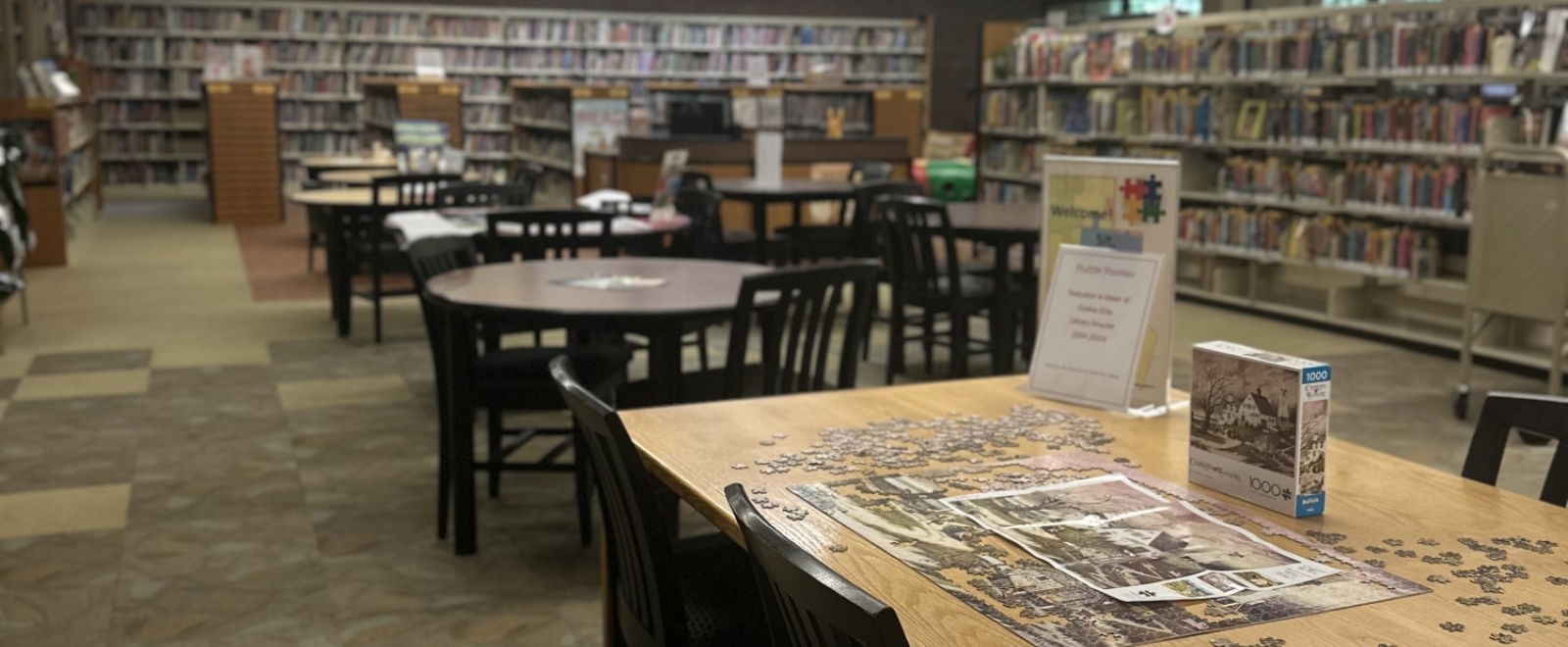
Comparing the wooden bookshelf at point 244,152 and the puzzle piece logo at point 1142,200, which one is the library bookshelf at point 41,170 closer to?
the wooden bookshelf at point 244,152

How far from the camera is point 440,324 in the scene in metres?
3.85

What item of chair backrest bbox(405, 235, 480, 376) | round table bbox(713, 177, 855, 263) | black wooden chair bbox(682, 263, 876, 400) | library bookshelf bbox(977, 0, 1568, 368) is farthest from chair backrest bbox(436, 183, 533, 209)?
library bookshelf bbox(977, 0, 1568, 368)

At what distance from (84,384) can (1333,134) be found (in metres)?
6.50

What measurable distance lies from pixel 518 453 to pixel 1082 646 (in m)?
3.78

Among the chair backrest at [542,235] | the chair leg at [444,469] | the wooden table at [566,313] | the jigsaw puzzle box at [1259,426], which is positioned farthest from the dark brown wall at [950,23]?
the jigsaw puzzle box at [1259,426]

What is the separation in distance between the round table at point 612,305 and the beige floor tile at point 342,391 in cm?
174

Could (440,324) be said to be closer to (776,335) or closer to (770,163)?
(776,335)

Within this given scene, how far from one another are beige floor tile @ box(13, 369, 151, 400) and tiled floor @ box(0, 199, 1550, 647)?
0.02m

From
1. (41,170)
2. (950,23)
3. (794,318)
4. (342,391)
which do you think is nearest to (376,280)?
(342,391)

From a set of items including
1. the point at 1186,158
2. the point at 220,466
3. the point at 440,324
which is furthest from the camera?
the point at 1186,158

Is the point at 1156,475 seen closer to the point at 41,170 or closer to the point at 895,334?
the point at 895,334

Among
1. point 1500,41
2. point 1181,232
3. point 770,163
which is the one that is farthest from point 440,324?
point 1181,232

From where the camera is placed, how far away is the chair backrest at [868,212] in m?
7.18

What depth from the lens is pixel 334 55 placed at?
49.9ft
